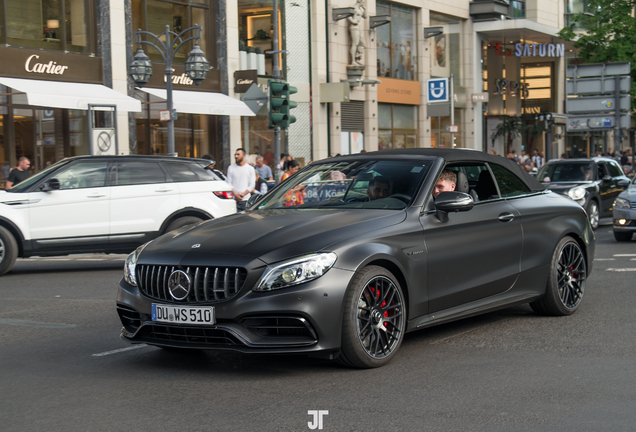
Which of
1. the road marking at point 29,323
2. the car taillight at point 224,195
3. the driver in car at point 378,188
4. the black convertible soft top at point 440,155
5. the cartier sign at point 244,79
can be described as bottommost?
the road marking at point 29,323

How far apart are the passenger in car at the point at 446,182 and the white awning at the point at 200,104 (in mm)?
20312

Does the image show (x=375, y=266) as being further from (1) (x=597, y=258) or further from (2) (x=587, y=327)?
(1) (x=597, y=258)

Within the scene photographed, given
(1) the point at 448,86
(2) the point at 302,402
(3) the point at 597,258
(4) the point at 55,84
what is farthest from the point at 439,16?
(2) the point at 302,402

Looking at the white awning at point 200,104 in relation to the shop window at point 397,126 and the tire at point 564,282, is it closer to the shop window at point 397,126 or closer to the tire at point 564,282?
the shop window at point 397,126

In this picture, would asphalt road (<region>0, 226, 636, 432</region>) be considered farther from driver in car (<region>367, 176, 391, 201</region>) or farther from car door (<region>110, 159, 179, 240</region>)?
car door (<region>110, 159, 179, 240</region>)

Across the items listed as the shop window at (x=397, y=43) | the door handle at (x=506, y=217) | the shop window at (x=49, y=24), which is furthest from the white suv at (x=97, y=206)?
the shop window at (x=397, y=43)

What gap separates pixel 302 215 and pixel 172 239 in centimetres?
94

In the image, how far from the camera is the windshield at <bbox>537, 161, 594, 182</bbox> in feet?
67.0

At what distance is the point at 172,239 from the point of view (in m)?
6.15

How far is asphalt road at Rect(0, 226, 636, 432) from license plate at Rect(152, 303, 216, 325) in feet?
1.30

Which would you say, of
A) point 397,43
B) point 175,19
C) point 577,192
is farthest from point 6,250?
point 397,43

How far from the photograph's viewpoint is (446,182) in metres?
7.04

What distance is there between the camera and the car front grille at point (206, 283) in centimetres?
550

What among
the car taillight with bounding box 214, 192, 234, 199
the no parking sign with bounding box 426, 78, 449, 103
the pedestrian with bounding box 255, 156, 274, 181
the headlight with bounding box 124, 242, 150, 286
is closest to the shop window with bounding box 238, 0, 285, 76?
the no parking sign with bounding box 426, 78, 449, 103
